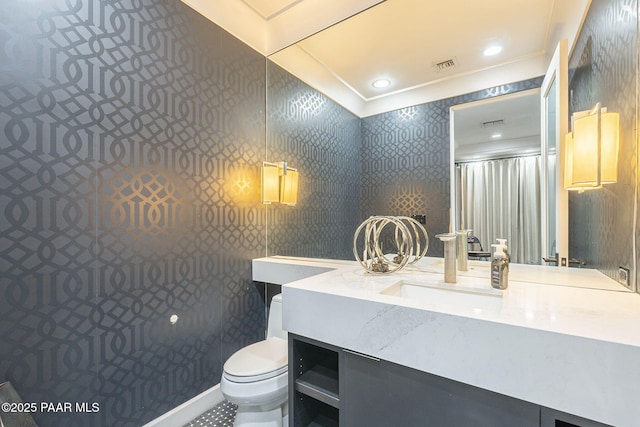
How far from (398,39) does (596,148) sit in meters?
1.16

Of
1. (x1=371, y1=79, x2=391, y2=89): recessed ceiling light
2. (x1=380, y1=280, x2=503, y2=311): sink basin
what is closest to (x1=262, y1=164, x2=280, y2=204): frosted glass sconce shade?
(x1=371, y1=79, x2=391, y2=89): recessed ceiling light

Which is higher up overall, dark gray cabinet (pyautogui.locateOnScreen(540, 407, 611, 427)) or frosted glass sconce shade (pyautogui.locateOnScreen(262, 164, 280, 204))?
frosted glass sconce shade (pyautogui.locateOnScreen(262, 164, 280, 204))

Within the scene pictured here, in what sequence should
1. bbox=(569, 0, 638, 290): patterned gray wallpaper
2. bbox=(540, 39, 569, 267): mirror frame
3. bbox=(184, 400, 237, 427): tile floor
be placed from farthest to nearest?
1. bbox=(184, 400, 237, 427): tile floor
2. bbox=(540, 39, 569, 267): mirror frame
3. bbox=(569, 0, 638, 290): patterned gray wallpaper

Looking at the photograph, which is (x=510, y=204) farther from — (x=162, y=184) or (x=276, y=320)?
(x=162, y=184)

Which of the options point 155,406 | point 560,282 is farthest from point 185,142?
point 560,282

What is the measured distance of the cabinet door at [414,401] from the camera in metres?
0.71

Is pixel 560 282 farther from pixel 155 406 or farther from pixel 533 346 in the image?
pixel 155 406

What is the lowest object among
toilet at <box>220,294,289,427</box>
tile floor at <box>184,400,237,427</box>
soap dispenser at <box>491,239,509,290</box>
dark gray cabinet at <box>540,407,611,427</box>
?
tile floor at <box>184,400,237,427</box>

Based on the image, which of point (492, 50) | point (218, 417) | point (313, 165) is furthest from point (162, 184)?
point (492, 50)

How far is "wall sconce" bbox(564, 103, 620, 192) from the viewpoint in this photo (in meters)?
0.95

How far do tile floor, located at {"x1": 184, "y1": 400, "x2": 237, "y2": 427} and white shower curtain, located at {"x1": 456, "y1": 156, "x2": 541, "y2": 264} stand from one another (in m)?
1.74

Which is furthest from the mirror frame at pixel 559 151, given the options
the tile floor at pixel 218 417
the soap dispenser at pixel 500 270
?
the tile floor at pixel 218 417

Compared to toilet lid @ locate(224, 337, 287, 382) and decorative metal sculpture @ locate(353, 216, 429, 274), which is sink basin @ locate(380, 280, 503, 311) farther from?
toilet lid @ locate(224, 337, 287, 382)

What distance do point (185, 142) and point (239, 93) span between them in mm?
598
